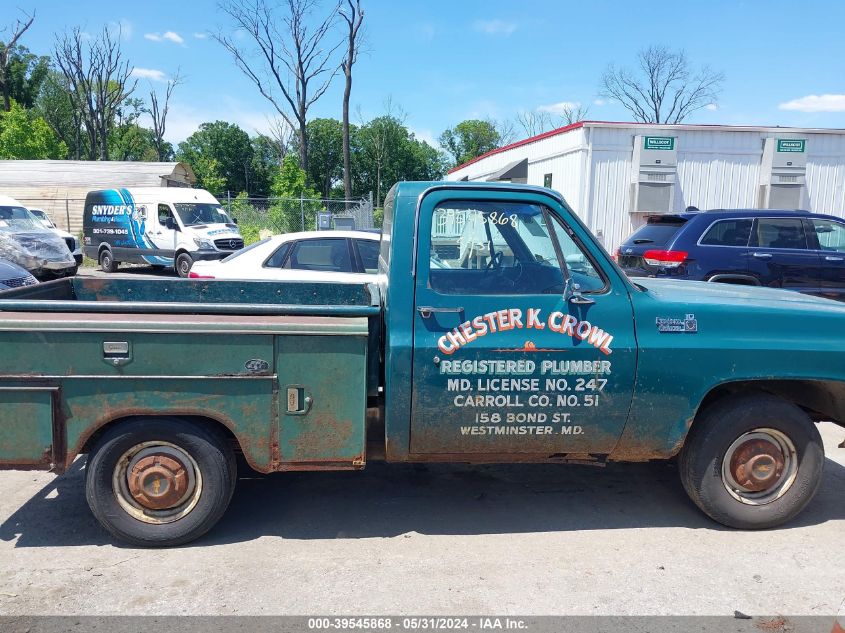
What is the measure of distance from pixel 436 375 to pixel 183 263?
1662cm

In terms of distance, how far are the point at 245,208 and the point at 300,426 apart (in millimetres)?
23536

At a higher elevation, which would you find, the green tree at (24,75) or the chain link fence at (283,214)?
the green tree at (24,75)

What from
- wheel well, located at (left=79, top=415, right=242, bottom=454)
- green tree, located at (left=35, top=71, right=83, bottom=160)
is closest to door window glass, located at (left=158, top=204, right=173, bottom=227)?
wheel well, located at (left=79, top=415, right=242, bottom=454)

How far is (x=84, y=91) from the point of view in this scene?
5478 centimetres

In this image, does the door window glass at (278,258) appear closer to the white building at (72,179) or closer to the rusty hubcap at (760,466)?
the rusty hubcap at (760,466)

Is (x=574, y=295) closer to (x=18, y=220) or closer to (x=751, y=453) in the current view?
(x=751, y=453)

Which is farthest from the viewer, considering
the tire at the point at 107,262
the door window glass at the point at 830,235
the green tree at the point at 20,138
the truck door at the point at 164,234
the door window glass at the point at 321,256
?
the green tree at the point at 20,138

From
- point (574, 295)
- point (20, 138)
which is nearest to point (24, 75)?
point (20, 138)

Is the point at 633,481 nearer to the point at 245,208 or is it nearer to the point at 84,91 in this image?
the point at 245,208

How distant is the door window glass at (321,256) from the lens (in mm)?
7930

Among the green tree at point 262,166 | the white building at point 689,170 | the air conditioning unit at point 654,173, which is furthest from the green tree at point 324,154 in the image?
the air conditioning unit at point 654,173

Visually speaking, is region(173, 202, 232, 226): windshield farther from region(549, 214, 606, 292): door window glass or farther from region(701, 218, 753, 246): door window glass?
region(549, 214, 606, 292): door window glass

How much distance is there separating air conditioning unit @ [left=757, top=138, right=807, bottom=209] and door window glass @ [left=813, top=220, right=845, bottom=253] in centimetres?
827

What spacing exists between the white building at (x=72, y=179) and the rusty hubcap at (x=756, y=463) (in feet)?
98.3
